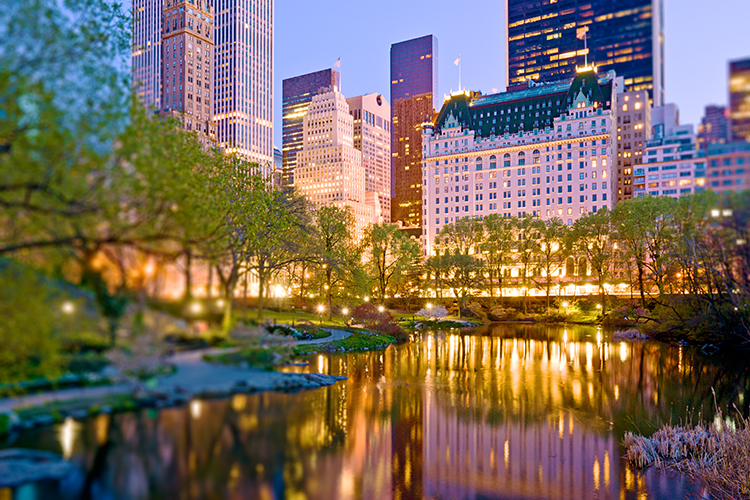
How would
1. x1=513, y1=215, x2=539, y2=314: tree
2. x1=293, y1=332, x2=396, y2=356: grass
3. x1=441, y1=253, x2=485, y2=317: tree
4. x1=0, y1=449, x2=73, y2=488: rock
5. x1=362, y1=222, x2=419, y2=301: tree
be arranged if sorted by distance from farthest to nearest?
x1=513, y1=215, x2=539, y2=314: tree, x1=441, y1=253, x2=485, y2=317: tree, x1=362, y1=222, x2=419, y2=301: tree, x1=293, y1=332, x2=396, y2=356: grass, x1=0, y1=449, x2=73, y2=488: rock

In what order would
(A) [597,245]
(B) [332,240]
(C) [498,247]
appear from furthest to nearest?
(C) [498,247] < (A) [597,245] < (B) [332,240]

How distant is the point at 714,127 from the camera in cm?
861

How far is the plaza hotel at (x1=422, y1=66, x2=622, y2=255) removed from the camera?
469 ft

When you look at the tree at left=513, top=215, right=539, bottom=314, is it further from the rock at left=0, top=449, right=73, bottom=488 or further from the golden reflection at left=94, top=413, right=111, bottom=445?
the rock at left=0, top=449, right=73, bottom=488

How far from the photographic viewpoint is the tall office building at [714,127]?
27.7 feet

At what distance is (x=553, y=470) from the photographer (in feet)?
71.2

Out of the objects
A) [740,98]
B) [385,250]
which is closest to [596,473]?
[740,98]

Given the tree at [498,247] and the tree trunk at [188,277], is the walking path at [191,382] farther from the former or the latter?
the tree at [498,247]

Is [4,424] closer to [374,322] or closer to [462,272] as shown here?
[374,322]

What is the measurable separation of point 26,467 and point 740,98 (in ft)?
38.7

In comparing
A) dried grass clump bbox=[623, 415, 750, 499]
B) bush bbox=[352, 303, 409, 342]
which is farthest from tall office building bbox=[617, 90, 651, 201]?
dried grass clump bbox=[623, 415, 750, 499]

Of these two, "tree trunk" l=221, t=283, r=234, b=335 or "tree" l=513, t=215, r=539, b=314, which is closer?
"tree trunk" l=221, t=283, r=234, b=335

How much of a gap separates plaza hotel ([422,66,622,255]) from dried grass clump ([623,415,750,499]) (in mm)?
124605

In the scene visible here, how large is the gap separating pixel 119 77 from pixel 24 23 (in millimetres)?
1844
